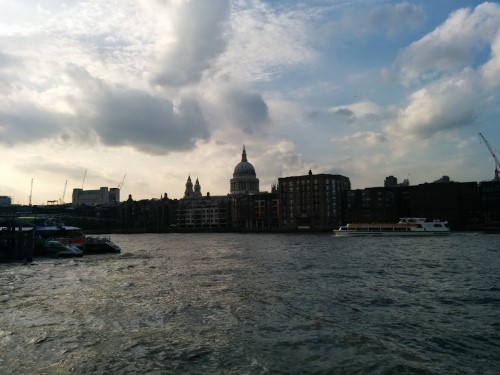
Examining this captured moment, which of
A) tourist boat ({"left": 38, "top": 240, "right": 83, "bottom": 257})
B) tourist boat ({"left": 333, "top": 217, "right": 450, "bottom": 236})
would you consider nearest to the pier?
tourist boat ({"left": 38, "top": 240, "right": 83, "bottom": 257})

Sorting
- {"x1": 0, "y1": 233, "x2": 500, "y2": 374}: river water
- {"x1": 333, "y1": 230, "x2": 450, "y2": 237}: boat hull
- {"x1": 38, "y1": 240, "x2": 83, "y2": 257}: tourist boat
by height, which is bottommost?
{"x1": 0, "y1": 233, "x2": 500, "y2": 374}: river water

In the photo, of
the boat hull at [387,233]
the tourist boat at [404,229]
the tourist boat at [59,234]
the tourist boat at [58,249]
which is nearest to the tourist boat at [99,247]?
the tourist boat at [59,234]

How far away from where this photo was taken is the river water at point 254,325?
16.9m

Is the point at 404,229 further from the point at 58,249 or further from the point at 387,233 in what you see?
the point at 58,249

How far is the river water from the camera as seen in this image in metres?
16.9

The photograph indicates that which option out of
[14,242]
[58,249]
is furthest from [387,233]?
[14,242]

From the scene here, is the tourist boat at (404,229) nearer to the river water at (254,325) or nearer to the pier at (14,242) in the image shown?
the river water at (254,325)

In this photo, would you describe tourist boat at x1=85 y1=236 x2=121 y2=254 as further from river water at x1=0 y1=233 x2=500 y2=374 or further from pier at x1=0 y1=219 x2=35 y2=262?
river water at x1=0 y1=233 x2=500 y2=374

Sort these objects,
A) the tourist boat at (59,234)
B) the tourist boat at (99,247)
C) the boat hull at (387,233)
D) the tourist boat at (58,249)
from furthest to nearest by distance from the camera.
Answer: the boat hull at (387,233) < the tourist boat at (99,247) < the tourist boat at (59,234) < the tourist boat at (58,249)

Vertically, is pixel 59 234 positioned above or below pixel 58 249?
above

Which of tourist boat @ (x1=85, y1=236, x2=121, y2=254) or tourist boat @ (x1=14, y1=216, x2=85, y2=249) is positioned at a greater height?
tourist boat @ (x1=14, y1=216, x2=85, y2=249)

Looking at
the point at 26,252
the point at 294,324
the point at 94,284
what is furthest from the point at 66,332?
the point at 26,252

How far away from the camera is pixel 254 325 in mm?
22562

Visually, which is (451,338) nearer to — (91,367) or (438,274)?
(91,367)
